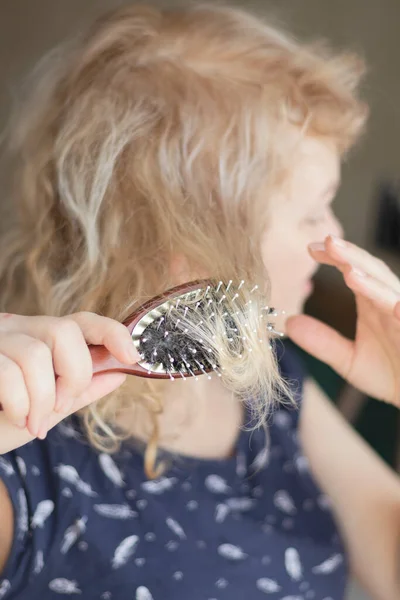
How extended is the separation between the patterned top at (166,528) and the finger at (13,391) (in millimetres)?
229

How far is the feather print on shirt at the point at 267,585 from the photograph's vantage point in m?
0.66

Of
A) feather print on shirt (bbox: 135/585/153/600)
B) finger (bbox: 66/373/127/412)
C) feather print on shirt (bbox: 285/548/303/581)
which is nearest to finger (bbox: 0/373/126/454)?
finger (bbox: 66/373/127/412)

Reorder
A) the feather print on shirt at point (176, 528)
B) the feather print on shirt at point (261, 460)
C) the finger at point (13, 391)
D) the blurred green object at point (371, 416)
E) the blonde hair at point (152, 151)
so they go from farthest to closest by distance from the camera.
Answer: the blurred green object at point (371, 416), the feather print on shirt at point (261, 460), the feather print on shirt at point (176, 528), the blonde hair at point (152, 151), the finger at point (13, 391)

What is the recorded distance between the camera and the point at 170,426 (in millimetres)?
712

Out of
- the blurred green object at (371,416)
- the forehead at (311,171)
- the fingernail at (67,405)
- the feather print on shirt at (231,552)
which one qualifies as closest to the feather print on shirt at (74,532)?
the feather print on shirt at (231,552)

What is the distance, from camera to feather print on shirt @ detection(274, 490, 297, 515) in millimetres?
739

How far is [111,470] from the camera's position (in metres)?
0.65

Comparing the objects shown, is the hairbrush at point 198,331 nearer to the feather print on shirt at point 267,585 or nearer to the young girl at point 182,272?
the young girl at point 182,272

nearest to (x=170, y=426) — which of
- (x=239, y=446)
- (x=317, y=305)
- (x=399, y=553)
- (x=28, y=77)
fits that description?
(x=239, y=446)

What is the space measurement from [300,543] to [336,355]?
0.68ft

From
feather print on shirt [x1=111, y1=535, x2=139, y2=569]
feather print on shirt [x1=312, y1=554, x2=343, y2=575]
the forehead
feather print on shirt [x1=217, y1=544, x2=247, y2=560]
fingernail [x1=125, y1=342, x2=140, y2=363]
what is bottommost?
feather print on shirt [x1=312, y1=554, x2=343, y2=575]

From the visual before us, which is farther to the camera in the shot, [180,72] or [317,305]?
[317,305]

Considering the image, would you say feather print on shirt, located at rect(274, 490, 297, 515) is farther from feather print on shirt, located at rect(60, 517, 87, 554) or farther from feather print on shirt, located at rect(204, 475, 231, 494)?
feather print on shirt, located at rect(60, 517, 87, 554)

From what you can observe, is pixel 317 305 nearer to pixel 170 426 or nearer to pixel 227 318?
pixel 170 426
